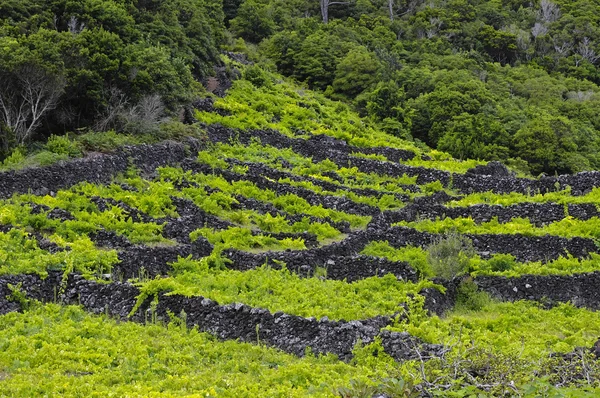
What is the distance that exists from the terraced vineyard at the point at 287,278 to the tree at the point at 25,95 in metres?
3.01

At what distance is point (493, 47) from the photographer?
80.5m

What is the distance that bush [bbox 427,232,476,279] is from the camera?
2180 centimetres

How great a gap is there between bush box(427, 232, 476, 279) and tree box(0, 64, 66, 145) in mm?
16222

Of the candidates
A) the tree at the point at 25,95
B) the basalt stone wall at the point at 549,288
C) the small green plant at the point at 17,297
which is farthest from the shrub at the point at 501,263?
the tree at the point at 25,95

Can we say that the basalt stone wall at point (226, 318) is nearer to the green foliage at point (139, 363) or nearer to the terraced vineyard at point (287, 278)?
the terraced vineyard at point (287, 278)

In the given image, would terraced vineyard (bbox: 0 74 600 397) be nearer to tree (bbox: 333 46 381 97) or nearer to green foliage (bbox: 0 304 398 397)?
green foliage (bbox: 0 304 398 397)

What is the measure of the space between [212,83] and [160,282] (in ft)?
103

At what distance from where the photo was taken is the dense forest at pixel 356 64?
29.5 meters

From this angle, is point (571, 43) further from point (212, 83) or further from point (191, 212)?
point (191, 212)

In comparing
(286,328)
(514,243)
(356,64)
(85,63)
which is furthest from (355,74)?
(286,328)

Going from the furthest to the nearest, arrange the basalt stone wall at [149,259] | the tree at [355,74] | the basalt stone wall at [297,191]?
the tree at [355,74]
the basalt stone wall at [297,191]
the basalt stone wall at [149,259]

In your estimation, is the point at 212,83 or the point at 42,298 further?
the point at 212,83

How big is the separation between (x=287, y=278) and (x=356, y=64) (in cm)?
3805

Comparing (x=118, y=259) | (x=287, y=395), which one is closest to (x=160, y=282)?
(x=118, y=259)
